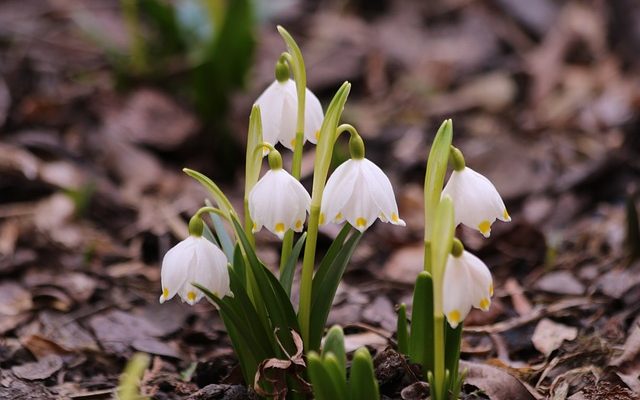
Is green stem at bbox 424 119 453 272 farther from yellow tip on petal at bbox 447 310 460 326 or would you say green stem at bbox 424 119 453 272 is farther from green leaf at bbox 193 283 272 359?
green leaf at bbox 193 283 272 359

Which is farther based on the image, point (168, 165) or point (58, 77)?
point (58, 77)

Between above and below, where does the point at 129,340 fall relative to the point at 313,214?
below

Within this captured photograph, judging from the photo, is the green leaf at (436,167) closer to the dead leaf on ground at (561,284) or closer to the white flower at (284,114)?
the white flower at (284,114)

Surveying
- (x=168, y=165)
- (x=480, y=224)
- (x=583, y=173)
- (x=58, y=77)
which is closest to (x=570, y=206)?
(x=583, y=173)

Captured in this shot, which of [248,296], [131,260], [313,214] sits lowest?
[131,260]

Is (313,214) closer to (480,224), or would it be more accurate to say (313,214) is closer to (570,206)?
(480,224)

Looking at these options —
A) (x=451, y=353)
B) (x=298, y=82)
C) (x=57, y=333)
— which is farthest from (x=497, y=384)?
(x=57, y=333)

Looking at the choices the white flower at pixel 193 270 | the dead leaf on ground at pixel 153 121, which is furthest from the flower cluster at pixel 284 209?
the dead leaf on ground at pixel 153 121

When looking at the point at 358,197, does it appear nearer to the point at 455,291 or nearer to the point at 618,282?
the point at 455,291
